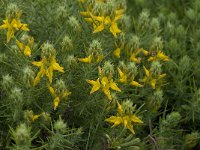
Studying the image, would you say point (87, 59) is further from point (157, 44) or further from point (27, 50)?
point (157, 44)

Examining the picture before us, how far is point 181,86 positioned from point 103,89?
803mm

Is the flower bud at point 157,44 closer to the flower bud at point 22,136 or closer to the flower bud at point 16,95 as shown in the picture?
the flower bud at point 16,95

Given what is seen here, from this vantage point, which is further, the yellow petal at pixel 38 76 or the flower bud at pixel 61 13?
the flower bud at pixel 61 13

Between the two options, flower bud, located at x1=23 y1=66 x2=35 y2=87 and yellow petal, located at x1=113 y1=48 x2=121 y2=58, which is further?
yellow petal, located at x1=113 y1=48 x2=121 y2=58

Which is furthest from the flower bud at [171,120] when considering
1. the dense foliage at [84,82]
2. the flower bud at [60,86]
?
the flower bud at [60,86]

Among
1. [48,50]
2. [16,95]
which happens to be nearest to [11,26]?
[48,50]

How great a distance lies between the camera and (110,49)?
2604 millimetres

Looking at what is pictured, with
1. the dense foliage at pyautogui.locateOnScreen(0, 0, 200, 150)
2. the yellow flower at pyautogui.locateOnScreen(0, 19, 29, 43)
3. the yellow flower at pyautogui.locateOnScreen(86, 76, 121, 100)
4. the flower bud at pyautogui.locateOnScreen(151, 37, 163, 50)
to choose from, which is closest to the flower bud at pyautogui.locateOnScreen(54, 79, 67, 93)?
the dense foliage at pyautogui.locateOnScreen(0, 0, 200, 150)

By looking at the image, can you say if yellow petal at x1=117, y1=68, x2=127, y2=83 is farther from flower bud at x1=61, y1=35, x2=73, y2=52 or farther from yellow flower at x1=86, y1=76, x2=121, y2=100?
flower bud at x1=61, y1=35, x2=73, y2=52

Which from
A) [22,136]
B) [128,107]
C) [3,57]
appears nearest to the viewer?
[22,136]

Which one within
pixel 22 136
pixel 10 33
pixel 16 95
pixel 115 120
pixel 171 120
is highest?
pixel 10 33

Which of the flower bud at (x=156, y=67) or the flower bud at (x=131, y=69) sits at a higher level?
the flower bud at (x=131, y=69)

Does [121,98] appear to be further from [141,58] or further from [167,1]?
[167,1]

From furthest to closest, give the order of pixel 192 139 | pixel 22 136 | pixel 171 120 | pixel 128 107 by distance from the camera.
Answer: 1. pixel 192 139
2. pixel 171 120
3. pixel 128 107
4. pixel 22 136
